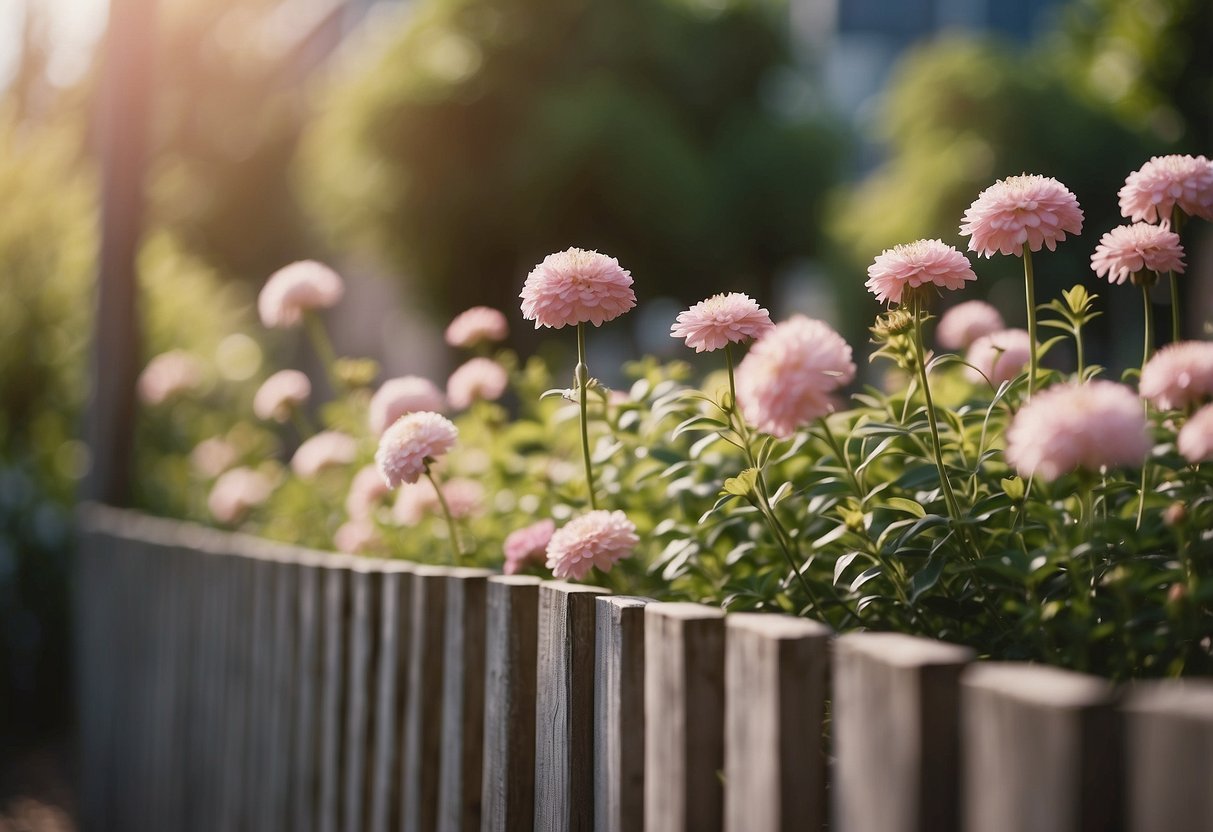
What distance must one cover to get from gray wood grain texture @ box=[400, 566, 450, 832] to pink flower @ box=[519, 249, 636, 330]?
50cm

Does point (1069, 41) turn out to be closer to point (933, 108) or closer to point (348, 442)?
point (933, 108)

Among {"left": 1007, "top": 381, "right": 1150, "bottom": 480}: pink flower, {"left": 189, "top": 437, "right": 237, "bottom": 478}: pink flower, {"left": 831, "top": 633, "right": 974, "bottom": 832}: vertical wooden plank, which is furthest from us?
{"left": 189, "top": 437, "right": 237, "bottom": 478}: pink flower

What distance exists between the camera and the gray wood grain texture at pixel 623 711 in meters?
1.37

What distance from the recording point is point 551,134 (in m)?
15.3

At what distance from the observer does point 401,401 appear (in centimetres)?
243

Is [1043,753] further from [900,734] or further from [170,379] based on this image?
[170,379]

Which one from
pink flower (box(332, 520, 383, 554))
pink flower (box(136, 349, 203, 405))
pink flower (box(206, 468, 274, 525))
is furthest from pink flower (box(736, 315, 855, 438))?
pink flower (box(136, 349, 203, 405))

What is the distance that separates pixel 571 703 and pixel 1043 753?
72 centimetres

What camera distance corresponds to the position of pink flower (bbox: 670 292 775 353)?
1543mm

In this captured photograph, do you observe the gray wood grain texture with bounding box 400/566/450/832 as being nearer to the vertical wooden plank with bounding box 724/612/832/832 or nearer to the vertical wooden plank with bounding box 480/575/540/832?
the vertical wooden plank with bounding box 480/575/540/832

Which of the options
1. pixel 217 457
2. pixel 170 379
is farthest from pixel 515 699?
pixel 217 457

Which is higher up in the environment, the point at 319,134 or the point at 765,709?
the point at 319,134

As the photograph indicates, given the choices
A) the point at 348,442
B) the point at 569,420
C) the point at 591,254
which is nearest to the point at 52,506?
the point at 348,442

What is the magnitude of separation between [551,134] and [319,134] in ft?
14.7
